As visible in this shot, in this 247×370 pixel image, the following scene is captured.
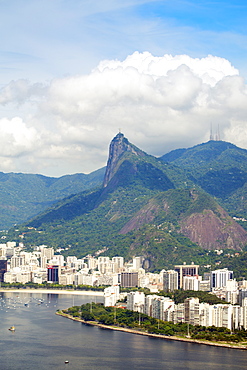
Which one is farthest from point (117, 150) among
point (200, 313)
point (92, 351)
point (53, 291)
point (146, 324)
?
point (92, 351)

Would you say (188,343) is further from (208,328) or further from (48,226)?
(48,226)

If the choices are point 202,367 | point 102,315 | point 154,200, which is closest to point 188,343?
point 202,367

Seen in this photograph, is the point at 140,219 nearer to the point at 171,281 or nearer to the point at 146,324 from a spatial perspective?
the point at 171,281

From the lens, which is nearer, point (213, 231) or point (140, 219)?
point (213, 231)

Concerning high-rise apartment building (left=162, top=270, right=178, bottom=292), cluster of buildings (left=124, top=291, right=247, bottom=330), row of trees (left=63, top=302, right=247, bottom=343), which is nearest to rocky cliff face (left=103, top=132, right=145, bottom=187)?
high-rise apartment building (left=162, top=270, right=178, bottom=292)

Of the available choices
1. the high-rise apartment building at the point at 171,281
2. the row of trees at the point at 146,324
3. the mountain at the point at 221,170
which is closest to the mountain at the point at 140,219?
the mountain at the point at 221,170

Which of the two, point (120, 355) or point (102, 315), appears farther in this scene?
point (102, 315)

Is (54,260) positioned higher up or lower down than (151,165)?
lower down
